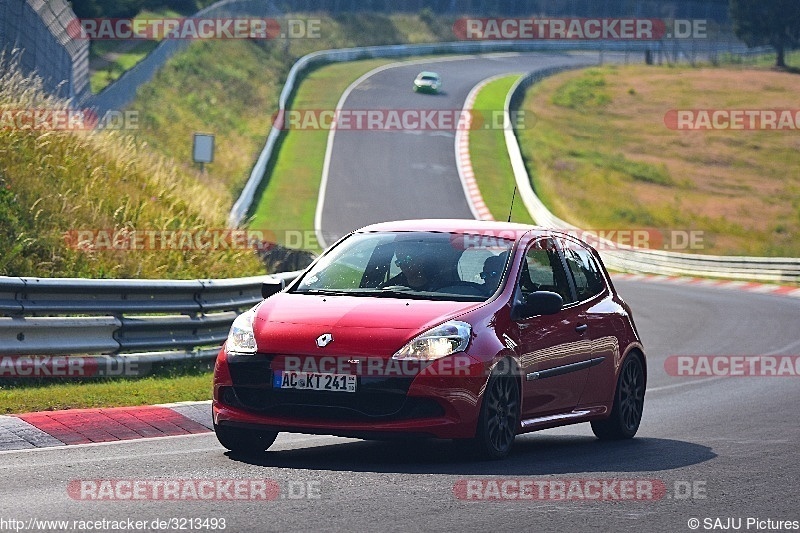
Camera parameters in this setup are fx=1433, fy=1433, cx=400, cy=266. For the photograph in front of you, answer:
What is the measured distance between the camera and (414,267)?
30.7 ft

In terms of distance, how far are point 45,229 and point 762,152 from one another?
58.1 m

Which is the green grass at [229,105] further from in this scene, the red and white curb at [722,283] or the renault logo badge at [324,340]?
the renault logo badge at [324,340]

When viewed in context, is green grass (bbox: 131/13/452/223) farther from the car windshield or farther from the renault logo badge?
the renault logo badge

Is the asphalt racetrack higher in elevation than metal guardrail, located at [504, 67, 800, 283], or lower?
higher

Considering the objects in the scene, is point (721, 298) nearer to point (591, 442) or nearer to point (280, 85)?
point (591, 442)

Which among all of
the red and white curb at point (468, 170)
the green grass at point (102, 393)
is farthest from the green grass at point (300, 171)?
the green grass at point (102, 393)

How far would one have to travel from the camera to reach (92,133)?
1794 centimetres

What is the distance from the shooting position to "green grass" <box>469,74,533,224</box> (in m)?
46.8

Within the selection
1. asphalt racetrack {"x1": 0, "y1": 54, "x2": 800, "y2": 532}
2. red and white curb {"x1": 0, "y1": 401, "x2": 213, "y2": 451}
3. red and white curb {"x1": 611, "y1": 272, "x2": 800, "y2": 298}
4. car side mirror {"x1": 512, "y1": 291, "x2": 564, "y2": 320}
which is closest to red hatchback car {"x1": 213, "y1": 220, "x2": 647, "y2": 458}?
car side mirror {"x1": 512, "y1": 291, "x2": 564, "y2": 320}

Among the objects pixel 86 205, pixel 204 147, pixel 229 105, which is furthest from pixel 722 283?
pixel 229 105

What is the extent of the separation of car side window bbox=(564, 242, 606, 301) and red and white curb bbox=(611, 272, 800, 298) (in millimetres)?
24292

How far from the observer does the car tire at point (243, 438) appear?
8.66m

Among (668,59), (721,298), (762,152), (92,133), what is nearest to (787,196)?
(762,152)

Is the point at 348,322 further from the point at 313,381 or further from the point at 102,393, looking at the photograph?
the point at 102,393
